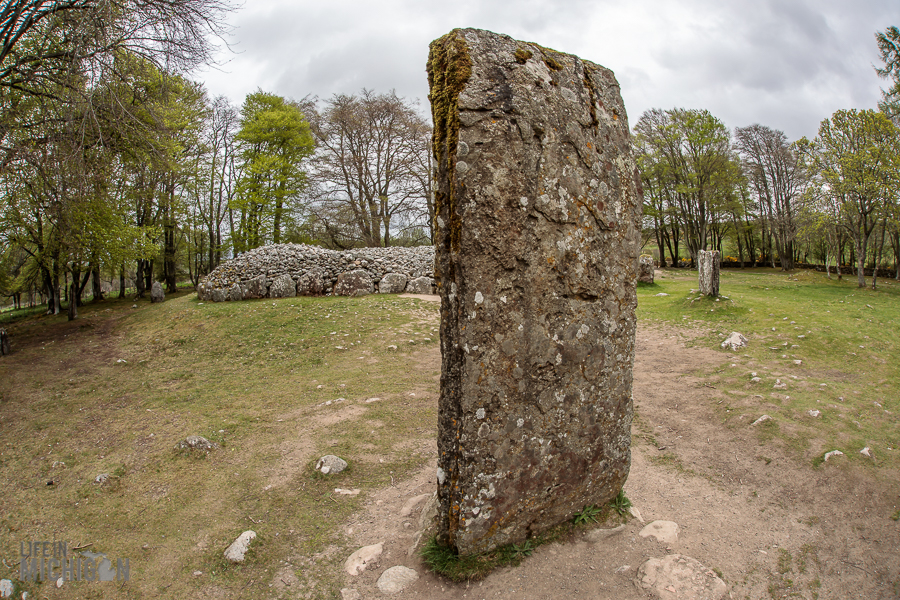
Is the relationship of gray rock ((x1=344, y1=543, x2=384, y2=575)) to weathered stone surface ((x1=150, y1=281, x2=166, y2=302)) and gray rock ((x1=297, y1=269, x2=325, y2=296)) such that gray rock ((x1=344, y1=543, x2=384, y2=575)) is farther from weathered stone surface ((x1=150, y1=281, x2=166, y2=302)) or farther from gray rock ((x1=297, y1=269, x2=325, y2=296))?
weathered stone surface ((x1=150, y1=281, x2=166, y2=302))

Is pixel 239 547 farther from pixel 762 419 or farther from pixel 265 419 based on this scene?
pixel 762 419

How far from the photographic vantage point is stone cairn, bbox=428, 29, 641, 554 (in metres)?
3.22

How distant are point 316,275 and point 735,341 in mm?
12633

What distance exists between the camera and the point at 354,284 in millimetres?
15648

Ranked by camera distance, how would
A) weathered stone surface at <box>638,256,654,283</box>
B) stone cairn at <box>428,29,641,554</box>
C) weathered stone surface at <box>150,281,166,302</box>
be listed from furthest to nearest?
weathered stone surface at <box>150,281,166,302</box>
weathered stone surface at <box>638,256,654,283</box>
stone cairn at <box>428,29,641,554</box>

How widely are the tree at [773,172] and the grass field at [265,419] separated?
20.9 metres

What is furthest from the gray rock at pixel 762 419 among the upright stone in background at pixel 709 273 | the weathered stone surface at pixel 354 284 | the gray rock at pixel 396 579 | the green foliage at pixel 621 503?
the weathered stone surface at pixel 354 284

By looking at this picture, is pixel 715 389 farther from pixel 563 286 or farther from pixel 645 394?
pixel 563 286

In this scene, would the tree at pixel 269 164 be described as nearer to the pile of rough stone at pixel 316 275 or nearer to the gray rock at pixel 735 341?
the pile of rough stone at pixel 316 275

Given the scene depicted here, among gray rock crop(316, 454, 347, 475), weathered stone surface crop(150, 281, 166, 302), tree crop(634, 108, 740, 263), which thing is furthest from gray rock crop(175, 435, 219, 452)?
tree crop(634, 108, 740, 263)

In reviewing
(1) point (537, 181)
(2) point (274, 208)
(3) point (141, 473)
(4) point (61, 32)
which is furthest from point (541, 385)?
(2) point (274, 208)

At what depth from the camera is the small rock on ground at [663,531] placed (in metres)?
3.69

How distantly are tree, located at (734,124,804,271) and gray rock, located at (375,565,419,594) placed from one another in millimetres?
33464

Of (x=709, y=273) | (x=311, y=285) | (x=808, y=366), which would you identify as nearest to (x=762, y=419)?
(x=808, y=366)
